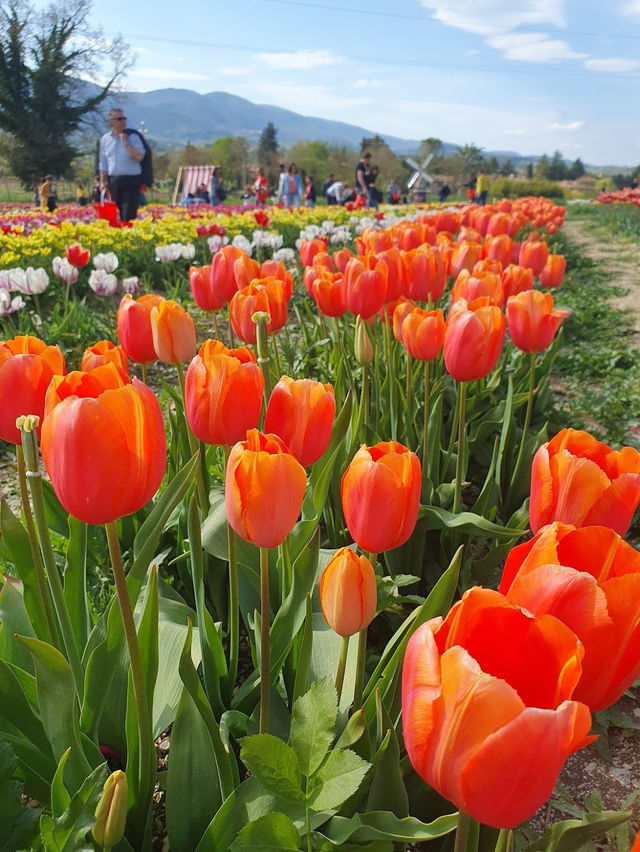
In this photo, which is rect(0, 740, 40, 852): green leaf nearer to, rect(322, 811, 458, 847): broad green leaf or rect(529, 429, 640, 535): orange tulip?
rect(322, 811, 458, 847): broad green leaf

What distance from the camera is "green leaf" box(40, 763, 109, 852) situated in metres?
0.85

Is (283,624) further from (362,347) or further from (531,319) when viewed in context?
(531,319)

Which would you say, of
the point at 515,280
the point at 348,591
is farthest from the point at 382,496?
the point at 515,280

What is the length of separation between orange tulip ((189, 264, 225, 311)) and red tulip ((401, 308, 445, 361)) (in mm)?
840

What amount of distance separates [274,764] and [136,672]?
11.1 inches

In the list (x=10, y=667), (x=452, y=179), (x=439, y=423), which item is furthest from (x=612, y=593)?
(x=452, y=179)

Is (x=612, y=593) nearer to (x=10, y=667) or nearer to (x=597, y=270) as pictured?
(x=10, y=667)

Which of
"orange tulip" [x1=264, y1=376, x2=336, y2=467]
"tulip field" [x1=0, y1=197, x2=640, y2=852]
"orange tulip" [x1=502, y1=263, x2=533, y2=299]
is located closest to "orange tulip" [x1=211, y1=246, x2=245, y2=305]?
"tulip field" [x1=0, y1=197, x2=640, y2=852]

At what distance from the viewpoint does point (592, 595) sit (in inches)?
26.0

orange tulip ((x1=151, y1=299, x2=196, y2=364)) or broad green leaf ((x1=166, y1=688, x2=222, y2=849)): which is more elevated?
orange tulip ((x1=151, y1=299, x2=196, y2=364))

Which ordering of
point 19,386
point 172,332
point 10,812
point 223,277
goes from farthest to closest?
1. point 223,277
2. point 172,332
3. point 19,386
4. point 10,812

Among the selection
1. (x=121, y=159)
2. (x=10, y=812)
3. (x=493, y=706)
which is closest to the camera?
(x=493, y=706)

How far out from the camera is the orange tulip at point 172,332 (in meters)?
1.71

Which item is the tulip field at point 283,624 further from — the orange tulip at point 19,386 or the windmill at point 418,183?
the windmill at point 418,183
